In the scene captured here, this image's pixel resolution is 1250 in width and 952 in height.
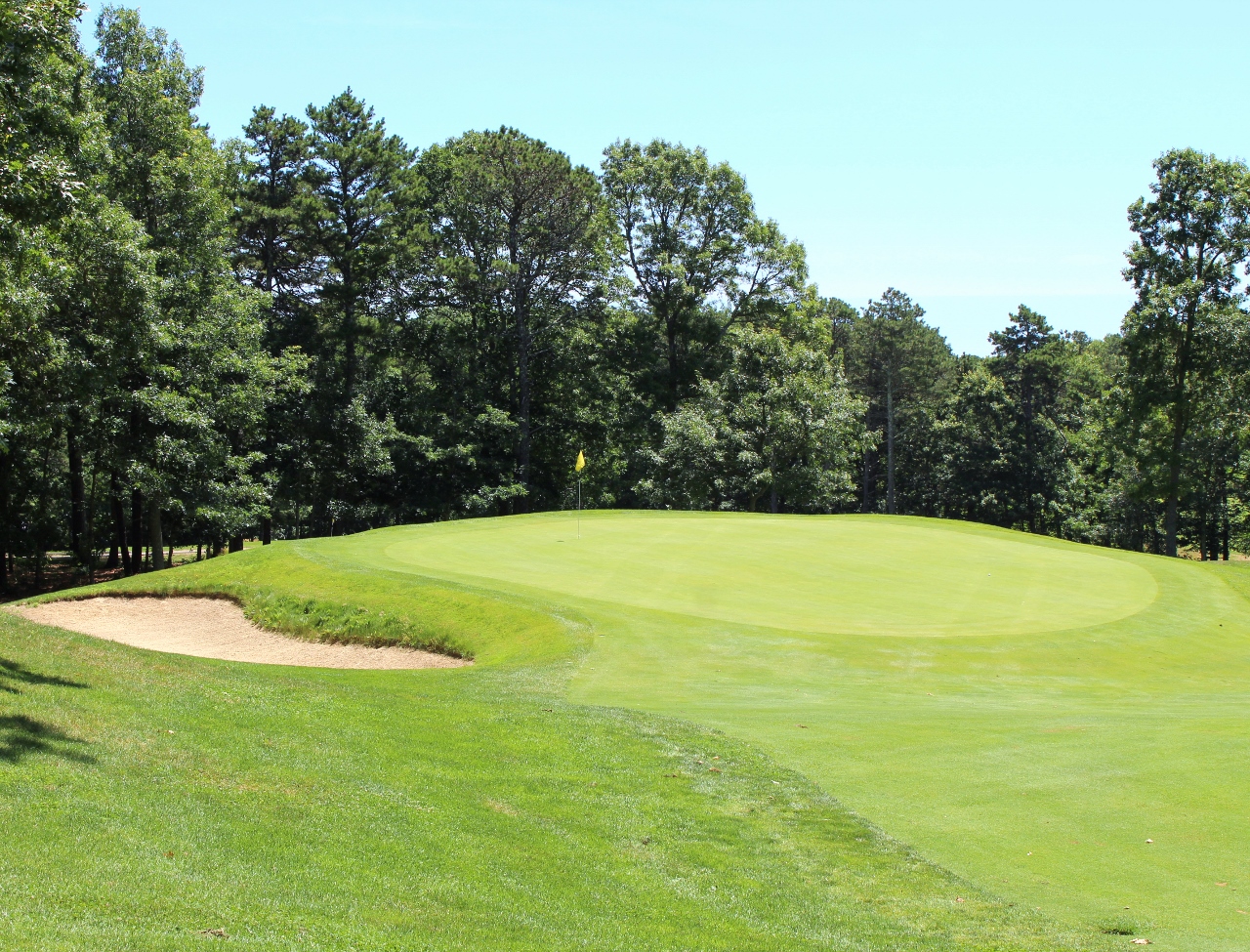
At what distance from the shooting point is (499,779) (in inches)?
343

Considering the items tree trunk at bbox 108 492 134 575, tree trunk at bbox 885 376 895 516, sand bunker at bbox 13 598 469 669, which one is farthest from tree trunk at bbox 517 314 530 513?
tree trunk at bbox 885 376 895 516

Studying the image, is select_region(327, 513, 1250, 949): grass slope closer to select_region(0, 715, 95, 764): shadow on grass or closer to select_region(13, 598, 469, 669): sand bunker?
select_region(13, 598, 469, 669): sand bunker

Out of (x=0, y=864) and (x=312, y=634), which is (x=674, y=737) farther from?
(x=312, y=634)

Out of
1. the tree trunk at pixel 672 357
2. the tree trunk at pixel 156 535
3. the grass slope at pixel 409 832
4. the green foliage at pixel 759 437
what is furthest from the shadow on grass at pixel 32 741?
the tree trunk at pixel 672 357

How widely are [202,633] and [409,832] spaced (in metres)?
14.7

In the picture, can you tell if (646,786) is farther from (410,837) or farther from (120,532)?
(120,532)

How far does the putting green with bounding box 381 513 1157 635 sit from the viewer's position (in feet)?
58.5

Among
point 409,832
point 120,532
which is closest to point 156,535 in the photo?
point 120,532

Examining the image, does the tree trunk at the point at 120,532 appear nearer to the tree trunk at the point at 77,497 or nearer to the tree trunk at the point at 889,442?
the tree trunk at the point at 77,497

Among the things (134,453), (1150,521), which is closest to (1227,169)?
(1150,521)

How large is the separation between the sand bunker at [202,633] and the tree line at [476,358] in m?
6.64

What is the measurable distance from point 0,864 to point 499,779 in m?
4.31

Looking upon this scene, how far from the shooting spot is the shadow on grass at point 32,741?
700cm

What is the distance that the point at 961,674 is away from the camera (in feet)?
48.3
